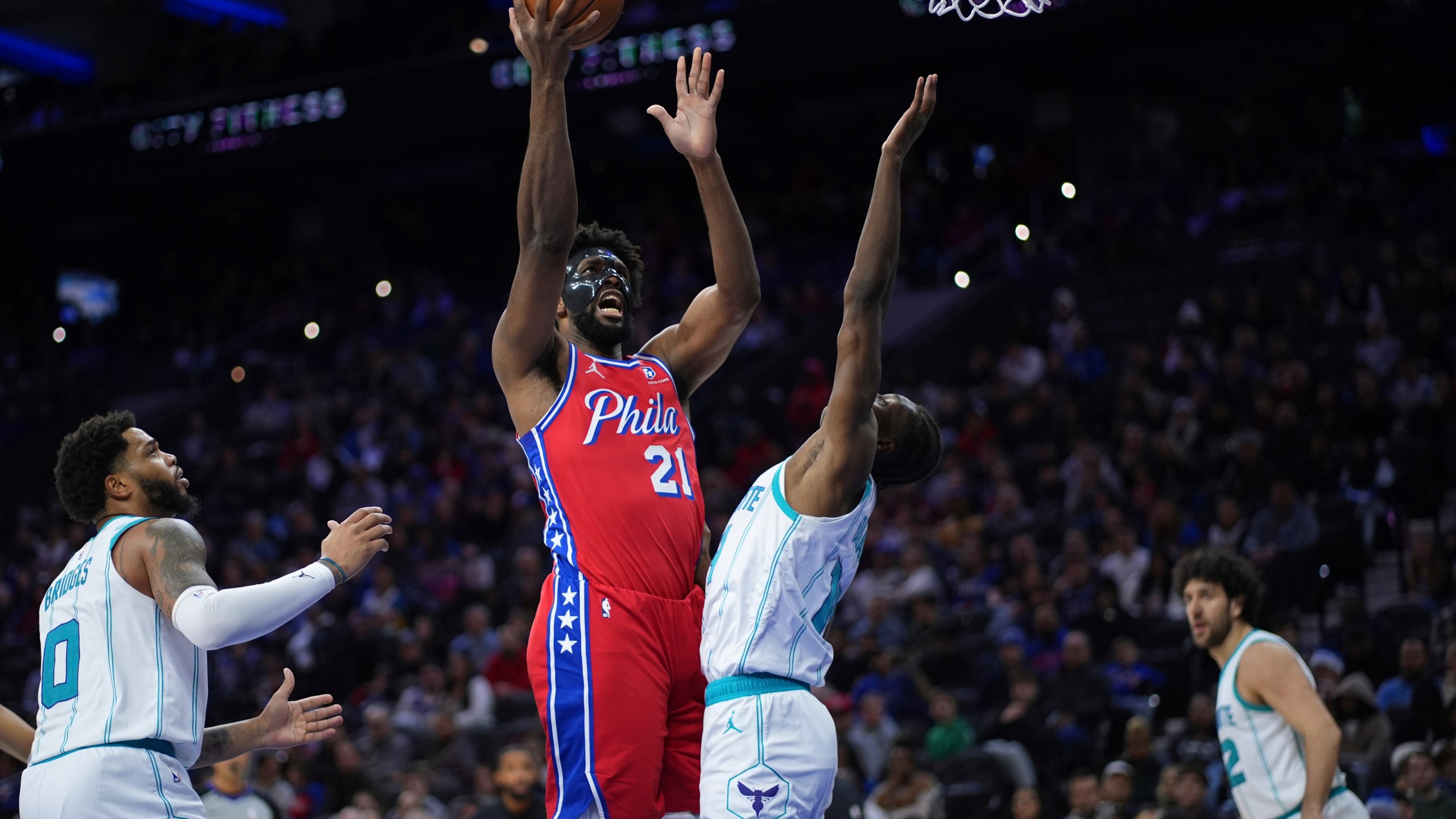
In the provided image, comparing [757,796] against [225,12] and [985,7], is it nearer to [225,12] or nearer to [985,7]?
[985,7]

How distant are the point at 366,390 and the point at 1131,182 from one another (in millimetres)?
10442

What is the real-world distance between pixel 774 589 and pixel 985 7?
7.88 feet

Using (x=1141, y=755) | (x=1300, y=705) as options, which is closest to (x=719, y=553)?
(x=1300, y=705)

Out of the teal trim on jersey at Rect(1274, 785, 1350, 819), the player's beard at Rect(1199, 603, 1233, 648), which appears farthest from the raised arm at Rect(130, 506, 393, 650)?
the teal trim on jersey at Rect(1274, 785, 1350, 819)

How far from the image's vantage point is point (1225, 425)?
41.9 feet

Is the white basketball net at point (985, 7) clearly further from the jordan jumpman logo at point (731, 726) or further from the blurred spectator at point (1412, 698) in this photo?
the blurred spectator at point (1412, 698)

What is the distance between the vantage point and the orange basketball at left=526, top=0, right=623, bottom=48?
167 inches

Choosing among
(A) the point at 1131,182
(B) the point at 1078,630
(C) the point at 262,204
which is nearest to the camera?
(B) the point at 1078,630

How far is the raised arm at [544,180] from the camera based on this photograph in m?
4.11

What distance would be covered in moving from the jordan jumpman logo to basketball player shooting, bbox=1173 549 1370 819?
241 centimetres

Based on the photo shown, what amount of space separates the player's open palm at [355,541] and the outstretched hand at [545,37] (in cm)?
127

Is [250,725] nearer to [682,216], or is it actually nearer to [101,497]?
[101,497]

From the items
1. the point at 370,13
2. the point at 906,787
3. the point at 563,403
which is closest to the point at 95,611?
the point at 563,403

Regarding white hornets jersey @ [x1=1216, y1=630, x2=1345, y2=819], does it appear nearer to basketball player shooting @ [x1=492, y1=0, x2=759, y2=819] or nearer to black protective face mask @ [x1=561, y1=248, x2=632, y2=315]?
basketball player shooting @ [x1=492, y1=0, x2=759, y2=819]
